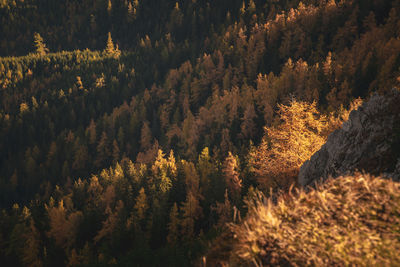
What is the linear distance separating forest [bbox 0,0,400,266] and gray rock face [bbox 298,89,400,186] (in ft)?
6.99

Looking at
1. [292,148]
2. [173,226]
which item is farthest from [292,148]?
[173,226]

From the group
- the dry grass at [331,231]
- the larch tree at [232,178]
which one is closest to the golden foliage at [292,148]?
Result: the dry grass at [331,231]

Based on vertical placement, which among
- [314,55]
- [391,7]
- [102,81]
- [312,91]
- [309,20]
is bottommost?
[312,91]

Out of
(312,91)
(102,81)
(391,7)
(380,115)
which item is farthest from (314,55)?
(102,81)

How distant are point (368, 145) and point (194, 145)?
87.2m

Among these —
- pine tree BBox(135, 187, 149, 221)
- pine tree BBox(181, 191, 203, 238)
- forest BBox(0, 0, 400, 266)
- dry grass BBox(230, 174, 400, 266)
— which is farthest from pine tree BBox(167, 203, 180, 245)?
dry grass BBox(230, 174, 400, 266)

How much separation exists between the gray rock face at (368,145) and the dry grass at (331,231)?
1.30m

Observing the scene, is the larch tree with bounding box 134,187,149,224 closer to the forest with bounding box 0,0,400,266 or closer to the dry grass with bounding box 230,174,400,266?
the forest with bounding box 0,0,400,266

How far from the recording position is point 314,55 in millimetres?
121188

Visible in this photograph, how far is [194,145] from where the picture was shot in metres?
96.1

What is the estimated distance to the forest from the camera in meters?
21.5

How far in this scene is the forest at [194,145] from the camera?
2148 cm

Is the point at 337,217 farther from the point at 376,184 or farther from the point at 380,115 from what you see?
the point at 380,115

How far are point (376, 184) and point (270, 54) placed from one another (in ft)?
464
